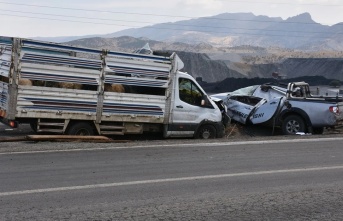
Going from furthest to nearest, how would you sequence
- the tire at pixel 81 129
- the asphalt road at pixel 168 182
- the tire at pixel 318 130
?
the tire at pixel 318 130 < the tire at pixel 81 129 < the asphalt road at pixel 168 182

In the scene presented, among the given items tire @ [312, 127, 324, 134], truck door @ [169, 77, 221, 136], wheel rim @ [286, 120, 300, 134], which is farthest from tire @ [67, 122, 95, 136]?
tire @ [312, 127, 324, 134]

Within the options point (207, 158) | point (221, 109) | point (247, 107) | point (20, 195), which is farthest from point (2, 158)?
point (247, 107)

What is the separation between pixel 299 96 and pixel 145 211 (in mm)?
11597

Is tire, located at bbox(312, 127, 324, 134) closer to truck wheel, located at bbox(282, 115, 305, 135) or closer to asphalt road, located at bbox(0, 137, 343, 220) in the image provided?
truck wheel, located at bbox(282, 115, 305, 135)

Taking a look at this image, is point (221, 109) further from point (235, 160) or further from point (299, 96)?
point (235, 160)

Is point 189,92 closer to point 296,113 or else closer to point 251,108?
point 251,108

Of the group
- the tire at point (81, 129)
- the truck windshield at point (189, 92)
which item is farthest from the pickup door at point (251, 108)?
the tire at point (81, 129)

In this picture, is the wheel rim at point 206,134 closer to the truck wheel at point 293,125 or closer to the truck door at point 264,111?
the truck door at point 264,111

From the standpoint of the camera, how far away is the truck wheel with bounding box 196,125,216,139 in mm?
15172

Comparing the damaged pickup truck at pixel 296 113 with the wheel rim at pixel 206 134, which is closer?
the wheel rim at pixel 206 134

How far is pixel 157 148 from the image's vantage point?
39.4 ft

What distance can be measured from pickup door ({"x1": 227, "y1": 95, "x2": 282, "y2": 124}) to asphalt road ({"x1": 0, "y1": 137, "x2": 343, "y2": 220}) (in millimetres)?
4267

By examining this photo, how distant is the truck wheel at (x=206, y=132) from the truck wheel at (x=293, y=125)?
2469 millimetres

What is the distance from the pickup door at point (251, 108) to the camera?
1666cm
